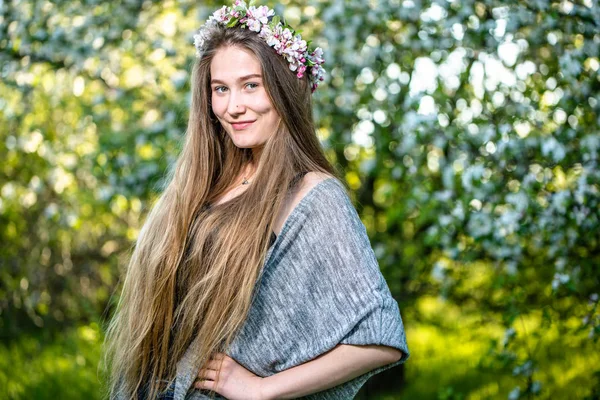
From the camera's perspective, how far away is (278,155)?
176cm

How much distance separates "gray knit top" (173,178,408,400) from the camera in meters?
1.55

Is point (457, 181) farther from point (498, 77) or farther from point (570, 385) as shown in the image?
point (570, 385)

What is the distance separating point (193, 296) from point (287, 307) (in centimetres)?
24

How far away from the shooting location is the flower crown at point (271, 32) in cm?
180

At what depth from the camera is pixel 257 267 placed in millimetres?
1629

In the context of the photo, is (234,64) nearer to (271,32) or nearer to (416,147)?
(271,32)

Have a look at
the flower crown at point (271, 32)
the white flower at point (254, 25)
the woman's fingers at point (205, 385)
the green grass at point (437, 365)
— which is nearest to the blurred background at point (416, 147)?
the green grass at point (437, 365)

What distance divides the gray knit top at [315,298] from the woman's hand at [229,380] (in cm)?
2

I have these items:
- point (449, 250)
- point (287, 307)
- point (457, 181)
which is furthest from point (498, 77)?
point (287, 307)

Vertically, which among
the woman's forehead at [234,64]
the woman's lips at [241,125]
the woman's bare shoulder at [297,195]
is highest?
the woman's forehead at [234,64]

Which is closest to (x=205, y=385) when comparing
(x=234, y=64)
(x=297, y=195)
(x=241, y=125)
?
(x=297, y=195)

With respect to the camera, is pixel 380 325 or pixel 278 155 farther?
pixel 278 155

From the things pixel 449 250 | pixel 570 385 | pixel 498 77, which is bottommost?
pixel 570 385

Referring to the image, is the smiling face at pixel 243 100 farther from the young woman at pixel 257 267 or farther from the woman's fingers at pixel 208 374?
the woman's fingers at pixel 208 374
